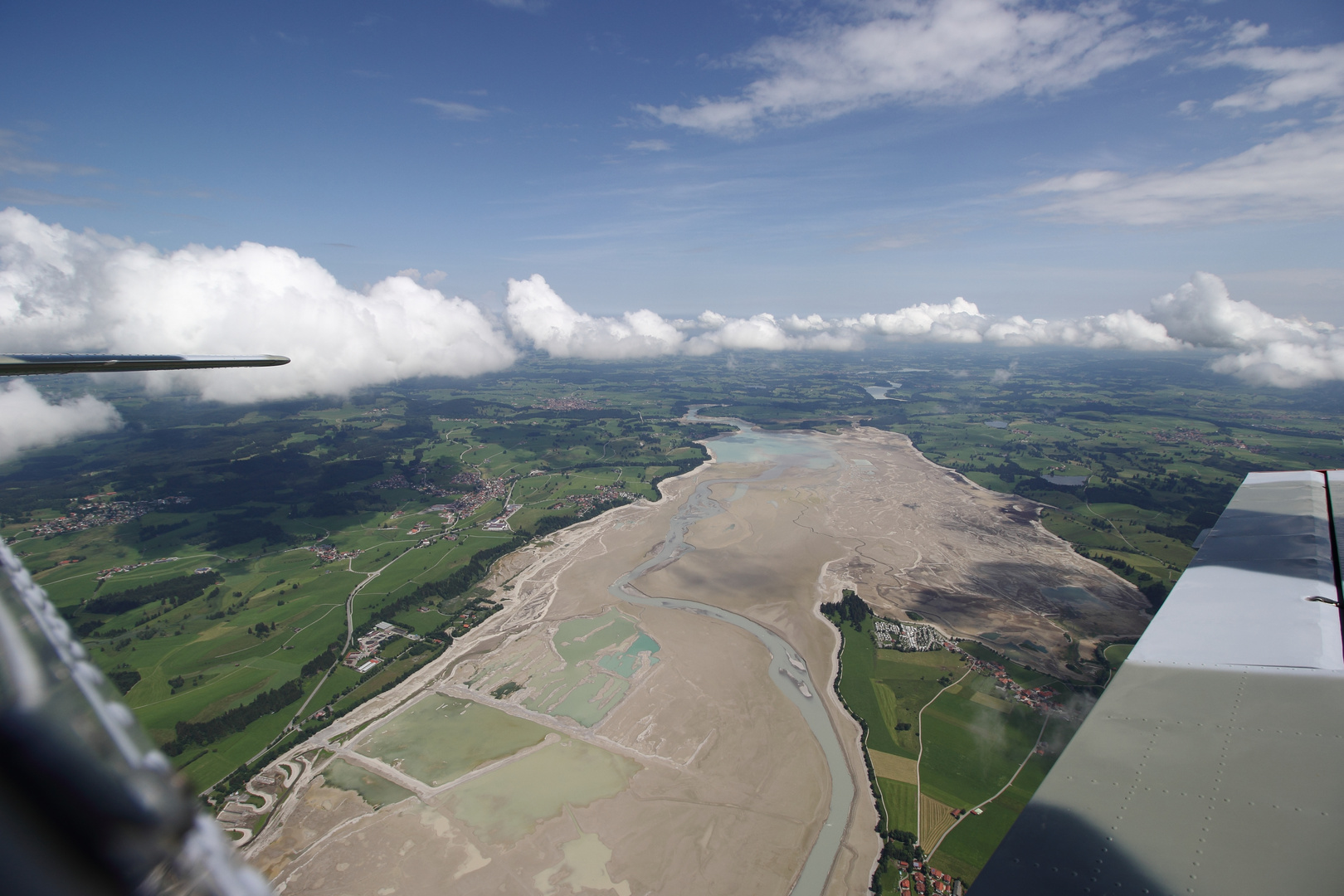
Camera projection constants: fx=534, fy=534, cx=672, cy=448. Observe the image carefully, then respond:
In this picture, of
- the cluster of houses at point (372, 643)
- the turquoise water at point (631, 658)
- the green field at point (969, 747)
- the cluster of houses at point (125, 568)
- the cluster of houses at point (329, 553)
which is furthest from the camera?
the cluster of houses at point (329, 553)

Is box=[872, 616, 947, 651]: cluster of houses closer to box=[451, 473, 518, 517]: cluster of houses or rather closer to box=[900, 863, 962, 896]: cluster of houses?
box=[900, 863, 962, 896]: cluster of houses

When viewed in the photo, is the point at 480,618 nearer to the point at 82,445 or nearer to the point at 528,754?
the point at 528,754

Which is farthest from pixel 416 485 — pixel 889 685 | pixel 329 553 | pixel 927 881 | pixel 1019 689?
pixel 927 881

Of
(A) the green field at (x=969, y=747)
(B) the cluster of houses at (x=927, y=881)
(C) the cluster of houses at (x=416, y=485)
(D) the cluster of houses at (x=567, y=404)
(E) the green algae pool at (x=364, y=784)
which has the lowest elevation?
(B) the cluster of houses at (x=927, y=881)

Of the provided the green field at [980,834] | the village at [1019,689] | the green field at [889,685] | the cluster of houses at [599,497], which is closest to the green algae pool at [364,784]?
the green field at [889,685]

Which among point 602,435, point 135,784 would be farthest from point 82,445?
point 135,784

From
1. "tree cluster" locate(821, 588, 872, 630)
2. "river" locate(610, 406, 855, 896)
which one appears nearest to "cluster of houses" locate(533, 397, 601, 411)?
"river" locate(610, 406, 855, 896)

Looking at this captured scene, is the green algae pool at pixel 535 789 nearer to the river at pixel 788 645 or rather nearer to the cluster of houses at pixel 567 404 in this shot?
the river at pixel 788 645
